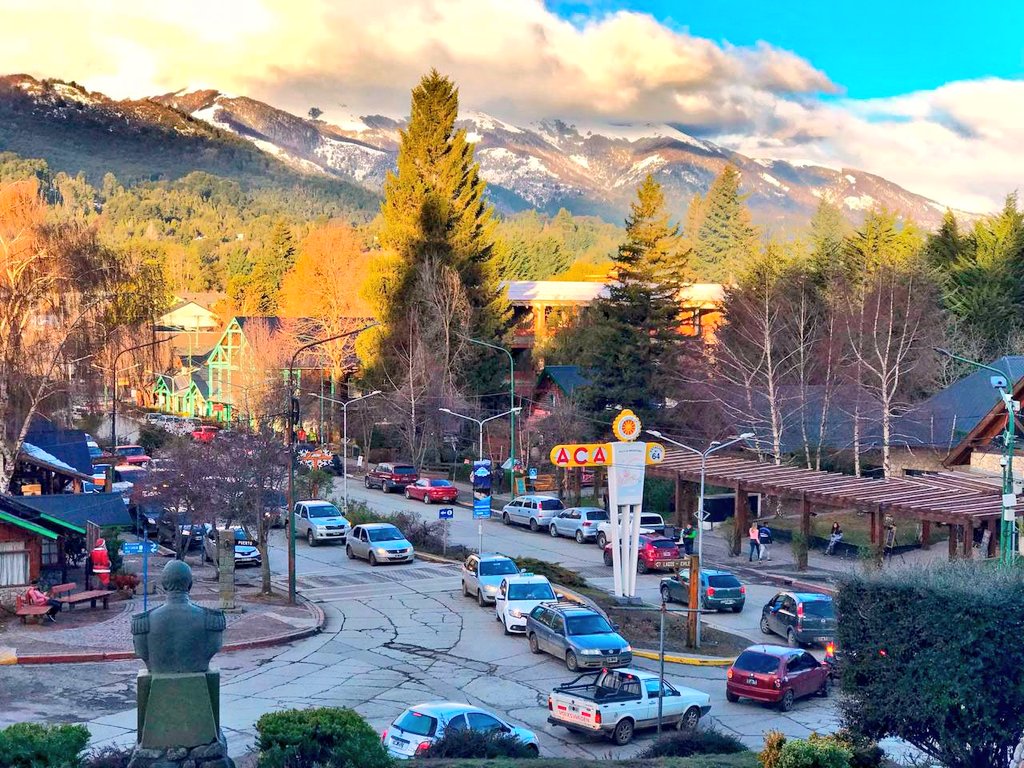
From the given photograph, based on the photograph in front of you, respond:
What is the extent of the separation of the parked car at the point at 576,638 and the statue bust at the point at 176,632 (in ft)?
46.6

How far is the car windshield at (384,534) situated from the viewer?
40.7 metres

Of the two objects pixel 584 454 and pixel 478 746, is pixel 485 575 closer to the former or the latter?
pixel 584 454

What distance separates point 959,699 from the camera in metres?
15.8

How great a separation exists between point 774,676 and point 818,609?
21.8ft

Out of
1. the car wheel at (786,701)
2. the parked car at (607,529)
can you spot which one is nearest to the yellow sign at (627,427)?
the parked car at (607,529)

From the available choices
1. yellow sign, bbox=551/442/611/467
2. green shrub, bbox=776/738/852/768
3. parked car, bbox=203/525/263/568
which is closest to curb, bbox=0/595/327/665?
yellow sign, bbox=551/442/611/467

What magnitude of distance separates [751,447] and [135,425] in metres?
43.6

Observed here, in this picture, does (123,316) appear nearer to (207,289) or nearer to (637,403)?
(637,403)

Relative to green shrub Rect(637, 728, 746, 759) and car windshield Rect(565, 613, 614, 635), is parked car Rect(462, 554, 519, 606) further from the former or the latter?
green shrub Rect(637, 728, 746, 759)

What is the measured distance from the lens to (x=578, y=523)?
4725 centimetres

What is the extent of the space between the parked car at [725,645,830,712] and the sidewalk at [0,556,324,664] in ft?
36.7

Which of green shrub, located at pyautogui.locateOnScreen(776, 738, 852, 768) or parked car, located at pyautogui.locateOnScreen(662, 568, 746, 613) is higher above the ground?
green shrub, located at pyautogui.locateOnScreen(776, 738, 852, 768)

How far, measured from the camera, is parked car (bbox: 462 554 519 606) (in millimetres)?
33188

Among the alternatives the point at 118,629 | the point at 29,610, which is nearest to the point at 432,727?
the point at 118,629
